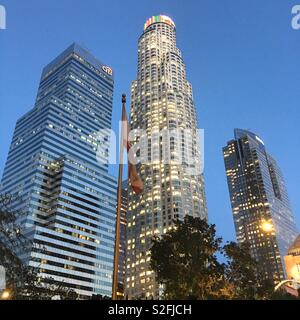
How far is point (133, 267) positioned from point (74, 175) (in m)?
51.0

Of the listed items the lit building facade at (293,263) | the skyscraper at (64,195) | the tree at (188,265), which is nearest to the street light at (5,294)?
the tree at (188,265)

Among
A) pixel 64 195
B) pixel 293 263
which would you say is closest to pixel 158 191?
pixel 64 195

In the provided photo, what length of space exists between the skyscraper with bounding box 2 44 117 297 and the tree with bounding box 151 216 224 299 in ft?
359

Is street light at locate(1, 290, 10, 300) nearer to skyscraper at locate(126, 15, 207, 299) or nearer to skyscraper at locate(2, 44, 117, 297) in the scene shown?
skyscraper at locate(126, 15, 207, 299)

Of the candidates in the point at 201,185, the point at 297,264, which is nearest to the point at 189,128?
the point at 201,185

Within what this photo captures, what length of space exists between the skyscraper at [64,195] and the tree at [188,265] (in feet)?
359

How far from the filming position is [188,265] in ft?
131

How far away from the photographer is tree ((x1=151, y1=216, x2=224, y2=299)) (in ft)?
126

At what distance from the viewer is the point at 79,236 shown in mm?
161250

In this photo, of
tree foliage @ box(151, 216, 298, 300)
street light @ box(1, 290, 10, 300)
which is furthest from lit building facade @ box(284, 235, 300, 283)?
street light @ box(1, 290, 10, 300)

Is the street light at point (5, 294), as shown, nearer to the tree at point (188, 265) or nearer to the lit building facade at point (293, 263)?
the tree at point (188, 265)

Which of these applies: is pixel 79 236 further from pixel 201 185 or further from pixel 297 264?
pixel 297 264

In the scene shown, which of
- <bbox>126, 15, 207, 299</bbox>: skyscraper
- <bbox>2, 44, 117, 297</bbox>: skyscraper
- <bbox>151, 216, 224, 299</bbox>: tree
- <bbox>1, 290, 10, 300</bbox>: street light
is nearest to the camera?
<bbox>1, 290, 10, 300</bbox>: street light

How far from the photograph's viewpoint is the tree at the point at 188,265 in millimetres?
38469
